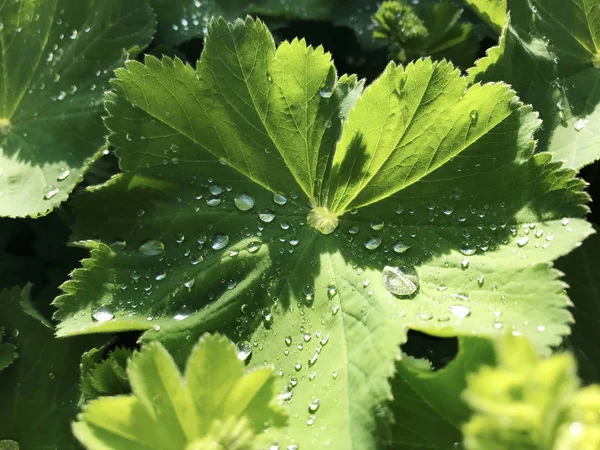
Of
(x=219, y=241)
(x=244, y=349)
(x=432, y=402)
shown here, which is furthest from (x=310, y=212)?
(x=432, y=402)

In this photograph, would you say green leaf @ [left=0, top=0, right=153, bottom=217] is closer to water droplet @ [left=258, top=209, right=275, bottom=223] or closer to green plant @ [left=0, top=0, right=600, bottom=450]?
green plant @ [left=0, top=0, right=600, bottom=450]

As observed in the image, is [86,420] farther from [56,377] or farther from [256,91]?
[256,91]

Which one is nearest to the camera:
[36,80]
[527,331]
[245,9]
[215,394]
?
[215,394]

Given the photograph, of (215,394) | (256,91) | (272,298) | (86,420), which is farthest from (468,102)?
(86,420)

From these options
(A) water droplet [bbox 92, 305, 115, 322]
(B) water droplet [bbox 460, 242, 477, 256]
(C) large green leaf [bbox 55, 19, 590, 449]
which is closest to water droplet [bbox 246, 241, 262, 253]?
(C) large green leaf [bbox 55, 19, 590, 449]

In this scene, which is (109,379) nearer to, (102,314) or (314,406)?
(102,314)

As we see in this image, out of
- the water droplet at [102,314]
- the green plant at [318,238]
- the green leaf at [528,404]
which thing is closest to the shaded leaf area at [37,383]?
the green plant at [318,238]
